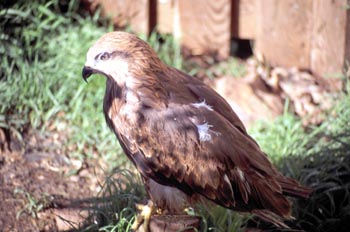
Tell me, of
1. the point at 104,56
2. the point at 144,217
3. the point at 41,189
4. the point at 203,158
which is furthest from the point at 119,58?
the point at 41,189

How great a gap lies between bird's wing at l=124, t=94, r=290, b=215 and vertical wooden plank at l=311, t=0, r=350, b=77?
7.74 ft

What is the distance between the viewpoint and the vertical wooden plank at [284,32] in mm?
6809

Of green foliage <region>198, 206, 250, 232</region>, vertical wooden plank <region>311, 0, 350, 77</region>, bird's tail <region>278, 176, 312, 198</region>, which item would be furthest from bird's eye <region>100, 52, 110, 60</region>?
vertical wooden plank <region>311, 0, 350, 77</region>

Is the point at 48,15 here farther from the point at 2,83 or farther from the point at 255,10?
the point at 255,10

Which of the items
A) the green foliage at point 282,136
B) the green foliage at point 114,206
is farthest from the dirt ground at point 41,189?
the green foliage at point 282,136

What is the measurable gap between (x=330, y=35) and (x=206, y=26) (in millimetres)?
1086

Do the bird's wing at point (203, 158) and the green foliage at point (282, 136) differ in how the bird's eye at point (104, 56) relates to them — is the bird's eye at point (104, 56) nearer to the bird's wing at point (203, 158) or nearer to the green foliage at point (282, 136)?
the bird's wing at point (203, 158)

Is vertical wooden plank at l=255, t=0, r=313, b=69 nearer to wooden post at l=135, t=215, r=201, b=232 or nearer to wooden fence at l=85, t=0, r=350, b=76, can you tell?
wooden fence at l=85, t=0, r=350, b=76

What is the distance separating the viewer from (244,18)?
7051 millimetres

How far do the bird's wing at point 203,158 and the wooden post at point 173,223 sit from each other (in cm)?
15

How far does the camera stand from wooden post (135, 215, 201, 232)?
437cm

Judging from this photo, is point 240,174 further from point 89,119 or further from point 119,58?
point 89,119

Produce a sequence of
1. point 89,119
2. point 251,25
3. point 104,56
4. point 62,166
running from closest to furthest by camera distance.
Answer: point 104,56, point 62,166, point 89,119, point 251,25

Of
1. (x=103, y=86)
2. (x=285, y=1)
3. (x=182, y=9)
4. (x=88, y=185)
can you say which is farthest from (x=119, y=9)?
(x=88, y=185)
